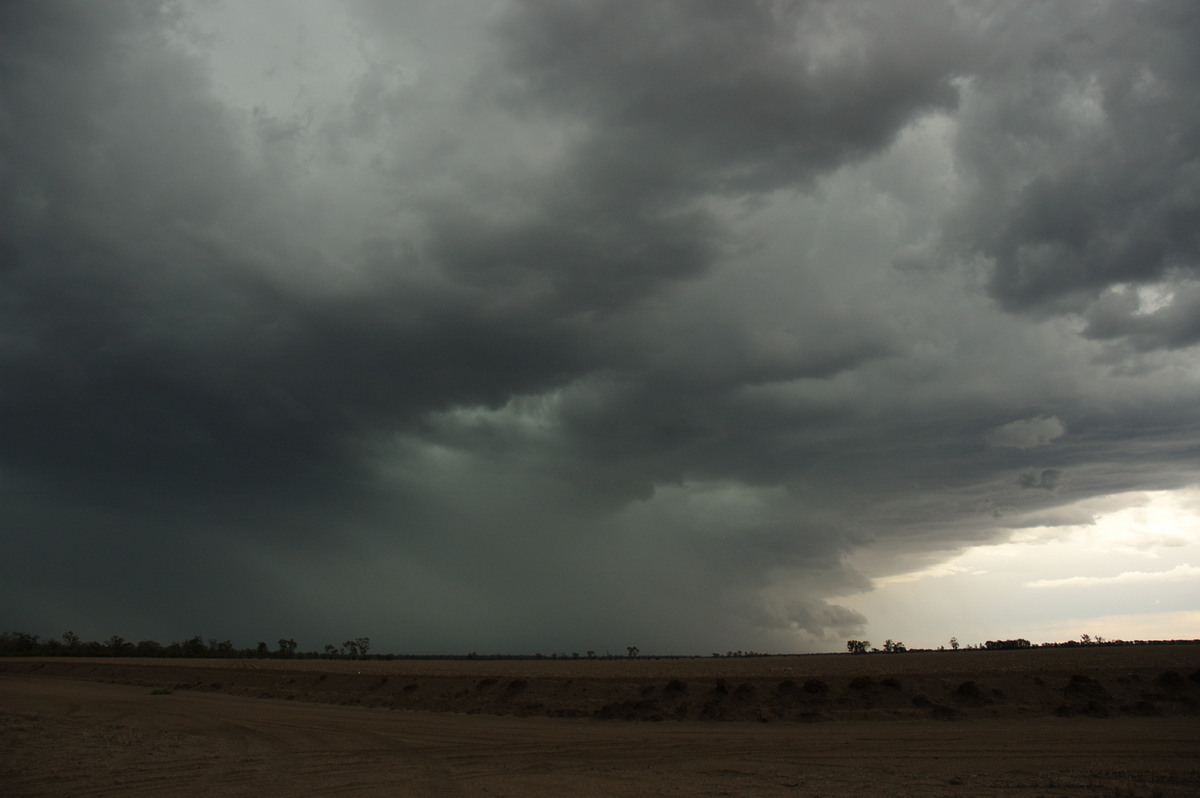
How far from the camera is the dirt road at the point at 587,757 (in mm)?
18750

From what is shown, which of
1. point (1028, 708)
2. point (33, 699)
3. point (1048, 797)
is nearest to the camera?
point (1048, 797)

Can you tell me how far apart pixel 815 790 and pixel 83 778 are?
832 inches

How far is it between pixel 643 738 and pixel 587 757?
15.2 ft

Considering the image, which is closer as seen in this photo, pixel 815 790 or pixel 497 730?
pixel 815 790

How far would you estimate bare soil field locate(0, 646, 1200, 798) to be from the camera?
760 inches

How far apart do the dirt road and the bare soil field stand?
4.7 inches

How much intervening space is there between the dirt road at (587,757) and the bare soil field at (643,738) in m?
0.12

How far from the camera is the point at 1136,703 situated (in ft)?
104

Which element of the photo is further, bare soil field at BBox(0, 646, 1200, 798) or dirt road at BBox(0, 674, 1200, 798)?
bare soil field at BBox(0, 646, 1200, 798)

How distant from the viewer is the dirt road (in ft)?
61.5

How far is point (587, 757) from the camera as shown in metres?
24.9

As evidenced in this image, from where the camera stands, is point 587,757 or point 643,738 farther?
point 643,738

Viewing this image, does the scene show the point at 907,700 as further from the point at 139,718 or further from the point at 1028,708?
the point at 139,718

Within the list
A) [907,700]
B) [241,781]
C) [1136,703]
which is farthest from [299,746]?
[1136,703]
